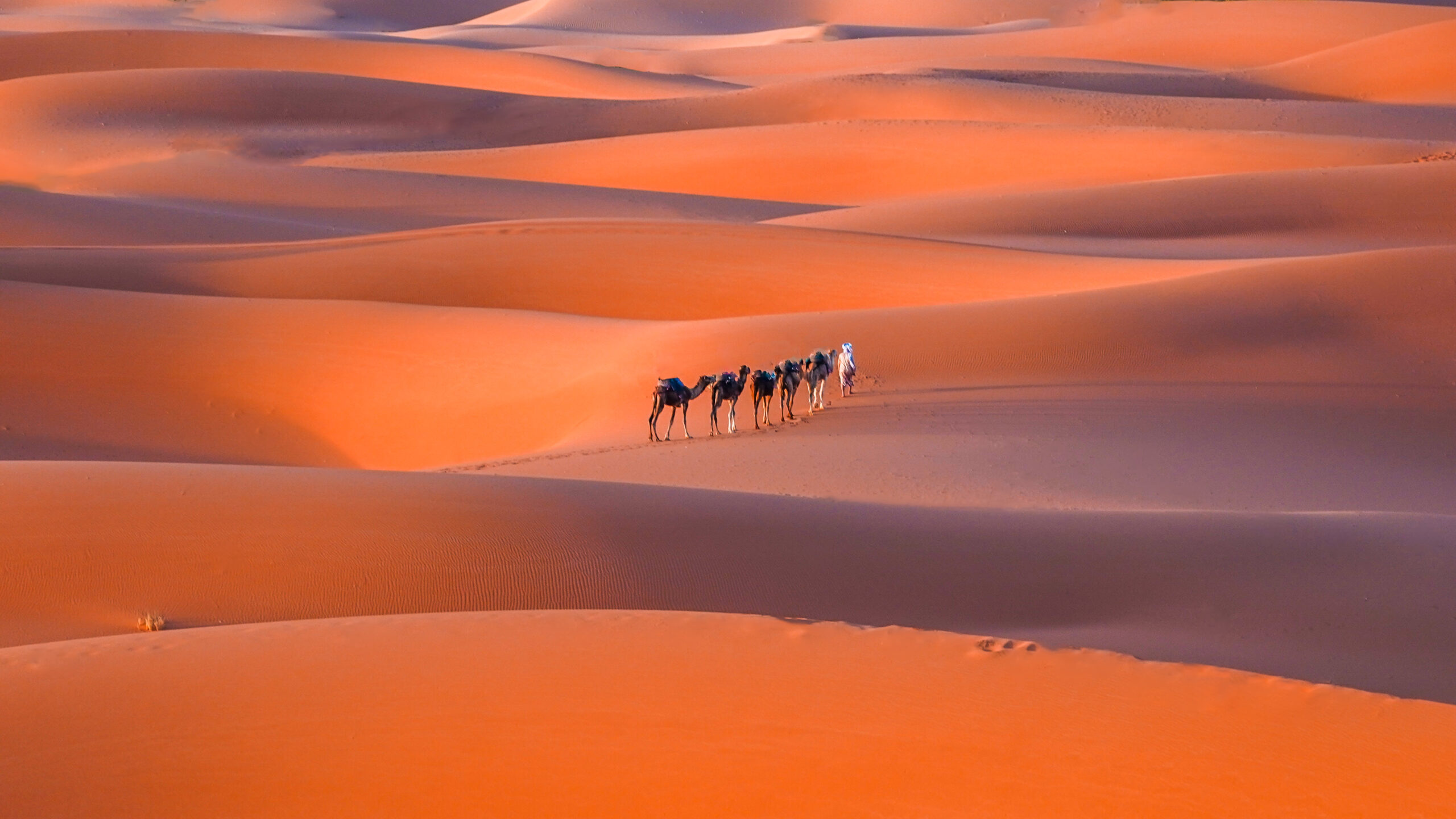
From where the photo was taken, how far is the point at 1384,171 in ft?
85.6

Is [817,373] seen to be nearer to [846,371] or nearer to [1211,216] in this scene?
[846,371]

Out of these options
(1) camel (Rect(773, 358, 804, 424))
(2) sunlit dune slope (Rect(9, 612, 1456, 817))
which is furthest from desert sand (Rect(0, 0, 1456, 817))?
(1) camel (Rect(773, 358, 804, 424))

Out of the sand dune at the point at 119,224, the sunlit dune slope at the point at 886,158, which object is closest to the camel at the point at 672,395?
the sand dune at the point at 119,224

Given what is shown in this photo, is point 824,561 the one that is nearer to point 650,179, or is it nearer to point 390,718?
point 390,718

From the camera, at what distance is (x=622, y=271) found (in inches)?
802

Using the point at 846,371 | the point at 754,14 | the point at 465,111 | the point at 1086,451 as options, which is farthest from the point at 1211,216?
the point at 754,14

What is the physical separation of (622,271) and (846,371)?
24.2ft

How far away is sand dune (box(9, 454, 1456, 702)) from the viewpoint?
23.1ft

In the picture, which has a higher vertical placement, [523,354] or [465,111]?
[465,111]

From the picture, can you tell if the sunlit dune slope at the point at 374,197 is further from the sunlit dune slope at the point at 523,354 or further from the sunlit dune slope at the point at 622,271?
the sunlit dune slope at the point at 523,354

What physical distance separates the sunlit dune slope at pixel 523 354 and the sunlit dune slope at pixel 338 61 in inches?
1269

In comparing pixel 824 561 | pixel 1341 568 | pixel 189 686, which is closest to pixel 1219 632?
pixel 1341 568

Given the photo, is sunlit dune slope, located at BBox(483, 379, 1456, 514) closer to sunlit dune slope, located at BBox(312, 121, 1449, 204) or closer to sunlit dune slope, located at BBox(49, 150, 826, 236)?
sunlit dune slope, located at BBox(49, 150, 826, 236)

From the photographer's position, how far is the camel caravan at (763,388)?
12062mm
